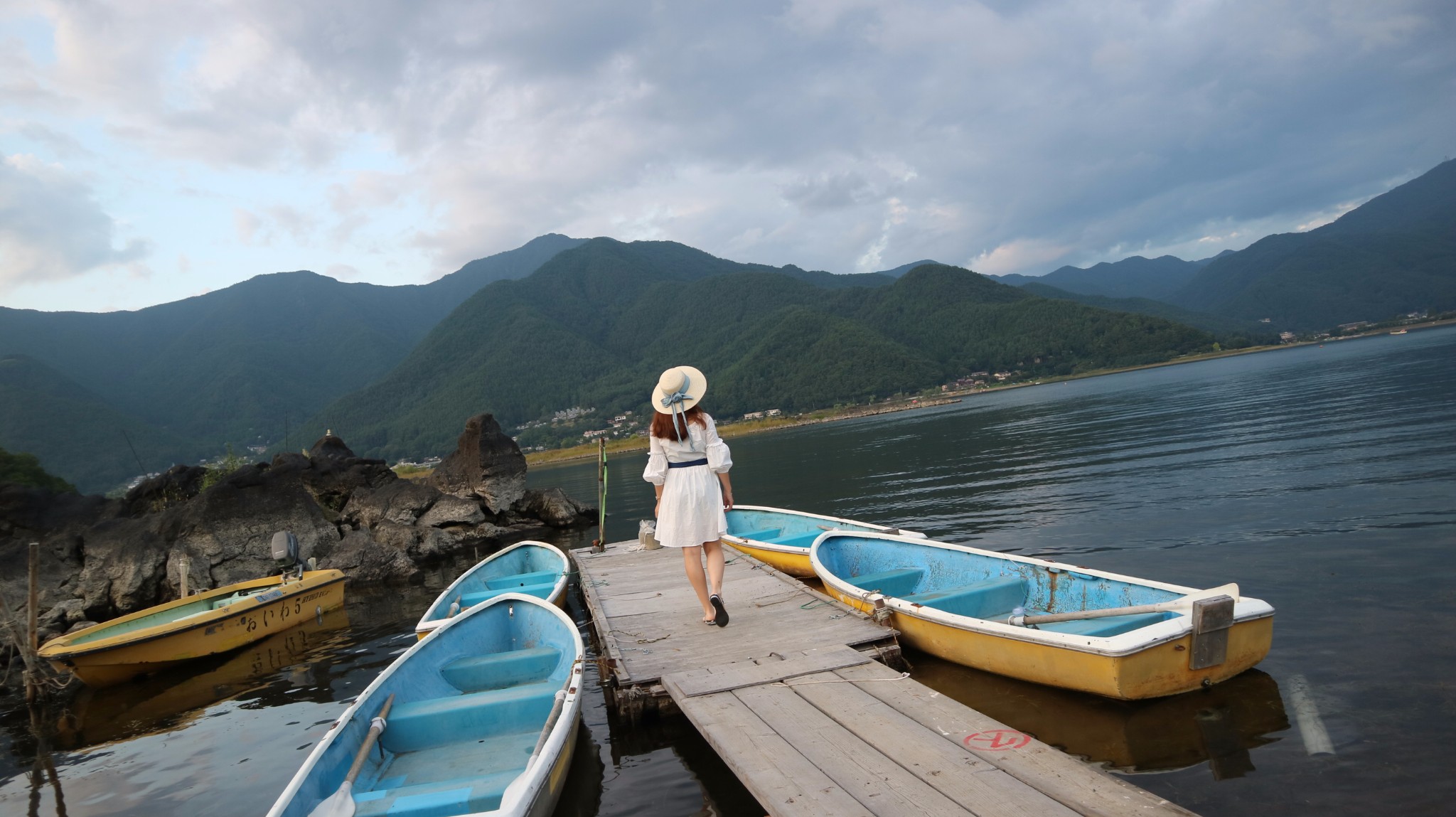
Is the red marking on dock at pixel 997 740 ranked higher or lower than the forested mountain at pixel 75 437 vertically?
lower

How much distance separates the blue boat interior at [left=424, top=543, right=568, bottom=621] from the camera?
10.9 m

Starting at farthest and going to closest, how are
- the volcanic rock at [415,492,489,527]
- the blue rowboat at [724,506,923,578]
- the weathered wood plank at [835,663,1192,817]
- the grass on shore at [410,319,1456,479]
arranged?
the grass on shore at [410,319,1456,479] < the volcanic rock at [415,492,489,527] < the blue rowboat at [724,506,923,578] < the weathered wood plank at [835,663,1192,817]

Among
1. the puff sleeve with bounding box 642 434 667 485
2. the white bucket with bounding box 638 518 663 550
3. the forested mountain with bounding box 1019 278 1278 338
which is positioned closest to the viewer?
the puff sleeve with bounding box 642 434 667 485

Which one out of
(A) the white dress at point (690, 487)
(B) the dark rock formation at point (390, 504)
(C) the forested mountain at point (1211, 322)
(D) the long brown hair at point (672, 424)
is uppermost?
(C) the forested mountain at point (1211, 322)

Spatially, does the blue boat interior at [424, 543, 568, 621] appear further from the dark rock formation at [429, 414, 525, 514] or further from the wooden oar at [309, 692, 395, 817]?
the dark rock formation at [429, 414, 525, 514]

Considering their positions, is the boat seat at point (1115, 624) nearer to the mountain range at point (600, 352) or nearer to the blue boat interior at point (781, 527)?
the blue boat interior at point (781, 527)

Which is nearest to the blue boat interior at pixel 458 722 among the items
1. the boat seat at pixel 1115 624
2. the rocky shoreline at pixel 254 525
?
the boat seat at pixel 1115 624

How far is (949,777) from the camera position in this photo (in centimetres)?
389

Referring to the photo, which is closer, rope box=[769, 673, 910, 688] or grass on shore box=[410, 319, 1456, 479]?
rope box=[769, 673, 910, 688]

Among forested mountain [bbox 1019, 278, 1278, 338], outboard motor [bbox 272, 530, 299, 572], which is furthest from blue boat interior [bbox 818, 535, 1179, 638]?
forested mountain [bbox 1019, 278, 1278, 338]

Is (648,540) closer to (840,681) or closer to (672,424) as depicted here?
(672,424)

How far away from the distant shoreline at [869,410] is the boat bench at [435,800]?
78392mm

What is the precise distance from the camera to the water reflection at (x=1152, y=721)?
506cm

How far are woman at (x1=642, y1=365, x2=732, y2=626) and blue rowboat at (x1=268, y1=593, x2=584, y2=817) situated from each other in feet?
5.01
